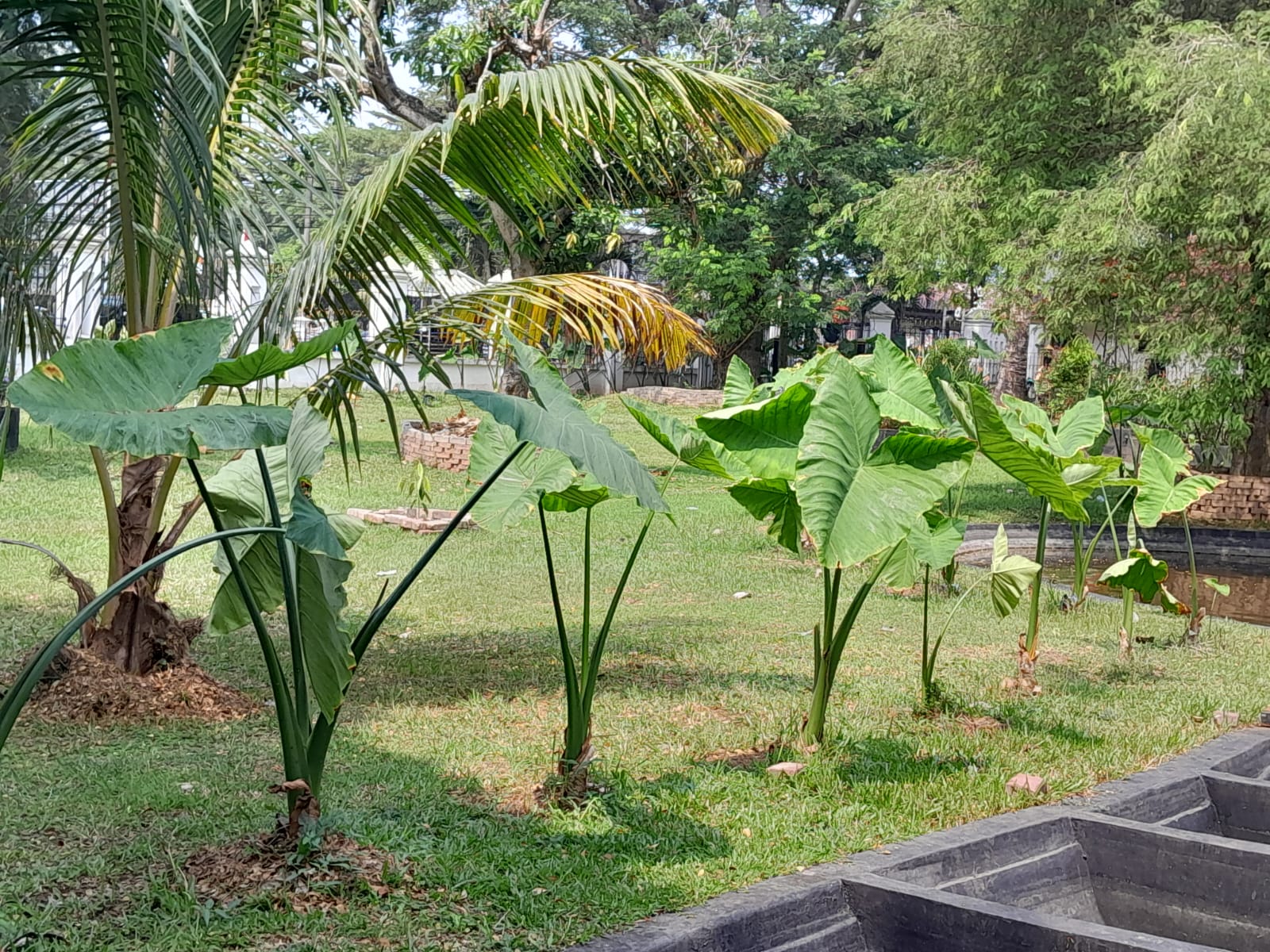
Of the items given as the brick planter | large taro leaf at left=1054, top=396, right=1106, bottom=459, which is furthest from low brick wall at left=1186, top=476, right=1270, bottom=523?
large taro leaf at left=1054, top=396, right=1106, bottom=459

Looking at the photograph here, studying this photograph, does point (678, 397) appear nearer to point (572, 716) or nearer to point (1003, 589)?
point (1003, 589)

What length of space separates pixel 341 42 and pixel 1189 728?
4758 mm

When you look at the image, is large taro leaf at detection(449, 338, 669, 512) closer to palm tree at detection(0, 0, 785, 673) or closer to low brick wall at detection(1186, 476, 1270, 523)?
palm tree at detection(0, 0, 785, 673)

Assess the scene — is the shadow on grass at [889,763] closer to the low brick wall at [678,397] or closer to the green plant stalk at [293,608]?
the green plant stalk at [293,608]

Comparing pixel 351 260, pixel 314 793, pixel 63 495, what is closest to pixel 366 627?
pixel 314 793

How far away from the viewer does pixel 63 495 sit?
12234 mm

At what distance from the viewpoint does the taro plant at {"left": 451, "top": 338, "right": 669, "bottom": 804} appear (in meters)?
3.05

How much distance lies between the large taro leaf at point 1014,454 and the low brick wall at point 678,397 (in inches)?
777

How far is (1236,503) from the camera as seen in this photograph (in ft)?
50.8

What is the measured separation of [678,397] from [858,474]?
22378 mm

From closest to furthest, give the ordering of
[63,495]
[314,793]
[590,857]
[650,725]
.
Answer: [314,793] < [590,857] < [650,725] < [63,495]

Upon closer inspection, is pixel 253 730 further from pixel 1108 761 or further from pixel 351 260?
pixel 1108 761

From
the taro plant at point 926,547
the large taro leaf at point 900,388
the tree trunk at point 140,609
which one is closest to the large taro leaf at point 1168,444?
the taro plant at point 926,547

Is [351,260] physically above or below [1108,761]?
above
